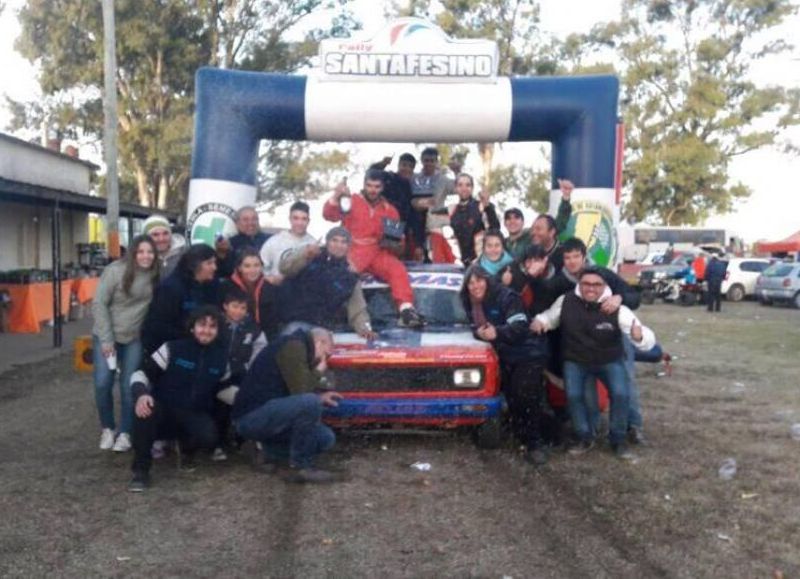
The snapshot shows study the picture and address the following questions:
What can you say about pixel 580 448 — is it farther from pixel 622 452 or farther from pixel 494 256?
pixel 494 256

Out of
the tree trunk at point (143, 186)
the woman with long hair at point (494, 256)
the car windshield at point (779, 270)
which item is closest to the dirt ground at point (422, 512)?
the woman with long hair at point (494, 256)

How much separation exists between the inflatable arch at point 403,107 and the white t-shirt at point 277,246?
1.26 meters

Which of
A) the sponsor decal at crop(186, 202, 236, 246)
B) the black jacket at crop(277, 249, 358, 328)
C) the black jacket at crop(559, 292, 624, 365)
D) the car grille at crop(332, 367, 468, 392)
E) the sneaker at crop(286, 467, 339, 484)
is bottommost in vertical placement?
the sneaker at crop(286, 467, 339, 484)

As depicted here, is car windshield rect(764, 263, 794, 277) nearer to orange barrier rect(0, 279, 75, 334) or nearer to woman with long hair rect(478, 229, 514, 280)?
orange barrier rect(0, 279, 75, 334)

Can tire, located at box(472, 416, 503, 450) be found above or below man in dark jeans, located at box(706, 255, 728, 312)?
below

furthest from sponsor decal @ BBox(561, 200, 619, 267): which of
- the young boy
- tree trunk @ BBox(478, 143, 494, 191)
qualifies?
tree trunk @ BBox(478, 143, 494, 191)

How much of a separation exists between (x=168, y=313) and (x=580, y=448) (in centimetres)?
334

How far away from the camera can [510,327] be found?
24.8 feet

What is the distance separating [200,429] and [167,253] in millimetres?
1777

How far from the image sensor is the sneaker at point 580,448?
759 cm

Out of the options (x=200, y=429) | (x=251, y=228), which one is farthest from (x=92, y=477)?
(x=251, y=228)

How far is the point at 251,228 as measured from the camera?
8547mm

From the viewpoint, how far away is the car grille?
7293 mm

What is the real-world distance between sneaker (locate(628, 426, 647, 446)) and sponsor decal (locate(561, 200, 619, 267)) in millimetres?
2054
